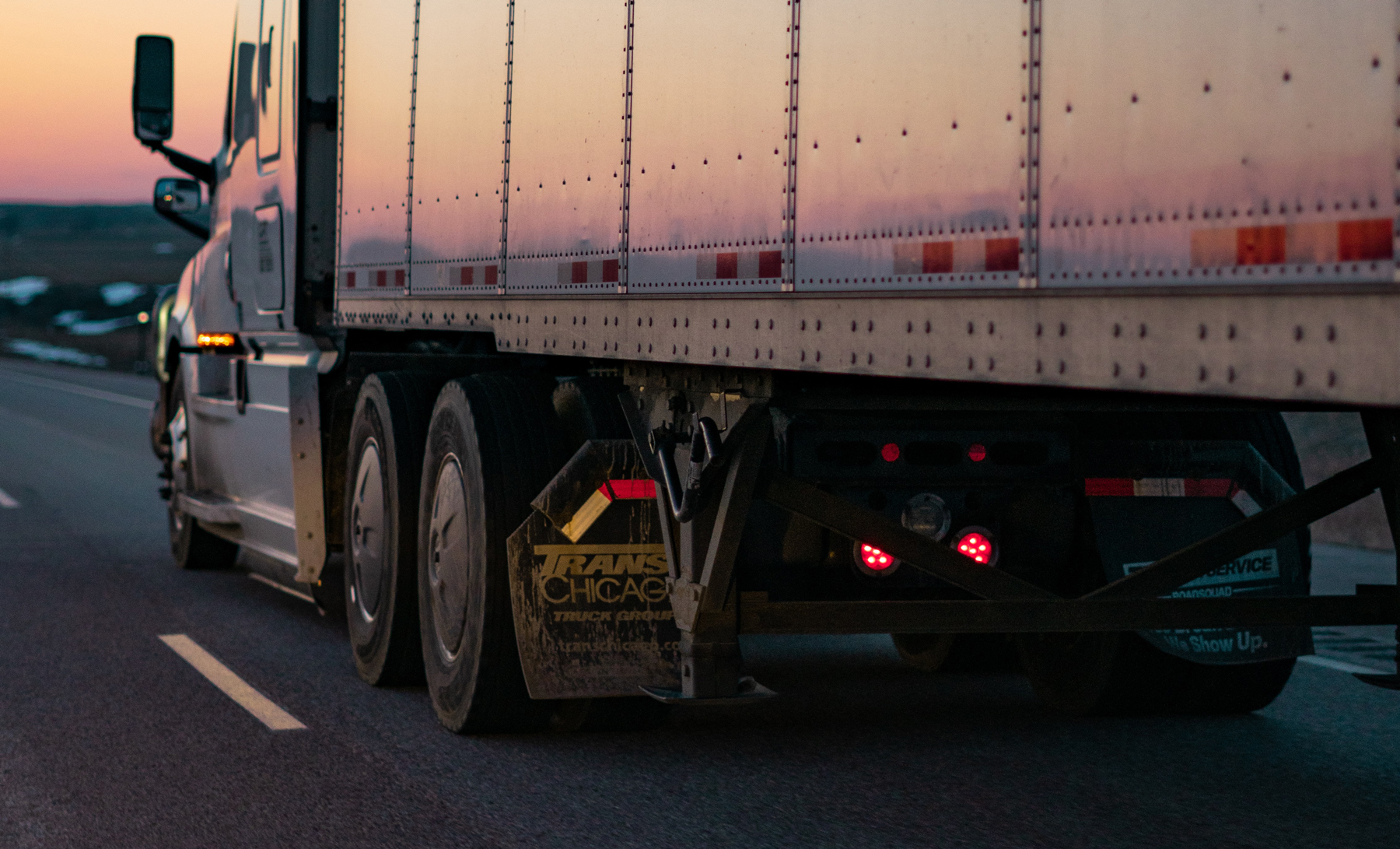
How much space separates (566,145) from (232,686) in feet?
9.95

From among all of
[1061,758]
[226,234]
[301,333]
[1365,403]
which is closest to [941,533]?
[1061,758]

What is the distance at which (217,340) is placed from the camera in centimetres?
1003

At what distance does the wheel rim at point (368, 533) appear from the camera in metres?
7.74

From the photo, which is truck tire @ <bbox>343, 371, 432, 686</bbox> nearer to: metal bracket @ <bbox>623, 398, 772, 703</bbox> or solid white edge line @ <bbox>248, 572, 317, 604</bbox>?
solid white edge line @ <bbox>248, 572, 317, 604</bbox>

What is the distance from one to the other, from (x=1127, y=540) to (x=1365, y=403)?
3295mm

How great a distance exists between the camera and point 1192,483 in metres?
6.38

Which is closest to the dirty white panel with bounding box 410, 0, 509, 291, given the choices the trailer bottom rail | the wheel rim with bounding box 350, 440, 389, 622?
the wheel rim with bounding box 350, 440, 389, 622

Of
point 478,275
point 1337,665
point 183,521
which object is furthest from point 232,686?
point 1337,665

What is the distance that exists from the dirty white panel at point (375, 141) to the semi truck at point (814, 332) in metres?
0.03

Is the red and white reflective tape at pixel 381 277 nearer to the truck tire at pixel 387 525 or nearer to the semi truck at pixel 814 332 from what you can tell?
the semi truck at pixel 814 332

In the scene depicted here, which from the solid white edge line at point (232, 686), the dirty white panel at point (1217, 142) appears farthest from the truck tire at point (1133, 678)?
the dirty white panel at point (1217, 142)

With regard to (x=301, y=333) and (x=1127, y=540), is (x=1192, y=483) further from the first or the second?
(x=301, y=333)

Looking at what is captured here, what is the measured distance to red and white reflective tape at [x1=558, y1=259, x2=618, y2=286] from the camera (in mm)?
5652

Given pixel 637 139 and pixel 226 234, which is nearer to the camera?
pixel 637 139
